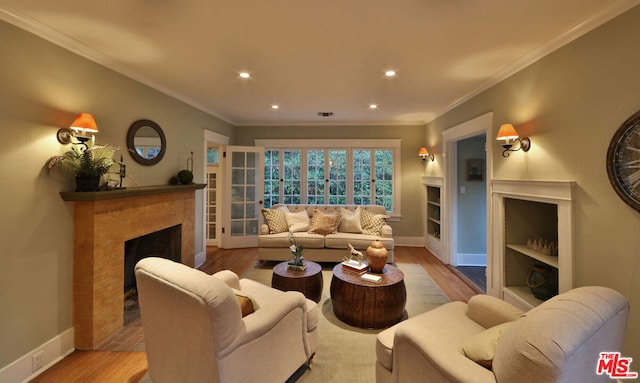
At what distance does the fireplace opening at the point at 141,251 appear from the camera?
2.86m

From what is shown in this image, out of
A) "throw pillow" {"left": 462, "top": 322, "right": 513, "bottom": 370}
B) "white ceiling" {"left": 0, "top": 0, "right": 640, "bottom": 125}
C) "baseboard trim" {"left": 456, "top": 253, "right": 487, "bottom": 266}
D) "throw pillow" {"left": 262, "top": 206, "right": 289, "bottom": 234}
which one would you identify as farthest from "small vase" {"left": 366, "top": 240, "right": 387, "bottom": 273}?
"baseboard trim" {"left": 456, "top": 253, "right": 487, "bottom": 266}

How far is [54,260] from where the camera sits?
204 cm

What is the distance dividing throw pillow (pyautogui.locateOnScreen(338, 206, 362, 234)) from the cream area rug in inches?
46.6

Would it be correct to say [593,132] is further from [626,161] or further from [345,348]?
[345,348]

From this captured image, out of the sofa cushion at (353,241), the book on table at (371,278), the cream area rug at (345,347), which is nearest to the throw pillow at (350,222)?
the sofa cushion at (353,241)

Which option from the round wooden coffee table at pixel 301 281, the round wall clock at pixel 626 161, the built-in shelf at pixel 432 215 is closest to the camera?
the round wall clock at pixel 626 161

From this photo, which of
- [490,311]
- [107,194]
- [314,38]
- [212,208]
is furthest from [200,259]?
[490,311]

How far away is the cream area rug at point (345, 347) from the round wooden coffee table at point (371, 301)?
4.2 inches

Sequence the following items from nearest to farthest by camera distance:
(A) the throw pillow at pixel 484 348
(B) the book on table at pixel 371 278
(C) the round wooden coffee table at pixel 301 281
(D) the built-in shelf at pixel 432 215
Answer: (A) the throw pillow at pixel 484 348, (B) the book on table at pixel 371 278, (C) the round wooden coffee table at pixel 301 281, (D) the built-in shelf at pixel 432 215

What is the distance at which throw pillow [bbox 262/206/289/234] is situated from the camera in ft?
13.9

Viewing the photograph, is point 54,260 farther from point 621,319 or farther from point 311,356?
point 621,319

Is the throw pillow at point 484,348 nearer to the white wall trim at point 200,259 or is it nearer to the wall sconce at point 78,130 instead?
the wall sconce at point 78,130

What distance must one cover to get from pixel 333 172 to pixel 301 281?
321 centimetres

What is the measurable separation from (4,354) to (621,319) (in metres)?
3.61
